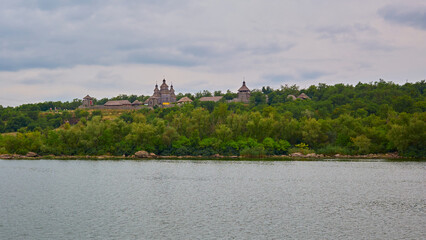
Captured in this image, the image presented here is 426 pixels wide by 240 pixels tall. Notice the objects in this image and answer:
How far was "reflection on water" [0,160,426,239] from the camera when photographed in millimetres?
26078

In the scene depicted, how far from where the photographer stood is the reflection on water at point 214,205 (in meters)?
26.1

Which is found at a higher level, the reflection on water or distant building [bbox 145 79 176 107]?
distant building [bbox 145 79 176 107]

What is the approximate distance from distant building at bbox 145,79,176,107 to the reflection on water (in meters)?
128

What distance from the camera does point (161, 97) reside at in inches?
7313

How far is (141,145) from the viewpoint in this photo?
293ft

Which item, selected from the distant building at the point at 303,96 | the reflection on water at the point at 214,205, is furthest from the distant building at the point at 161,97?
the reflection on water at the point at 214,205

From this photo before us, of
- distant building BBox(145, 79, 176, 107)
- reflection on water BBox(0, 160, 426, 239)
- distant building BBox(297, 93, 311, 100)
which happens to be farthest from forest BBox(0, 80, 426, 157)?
distant building BBox(145, 79, 176, 107)

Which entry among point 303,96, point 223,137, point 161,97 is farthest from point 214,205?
point 161,97

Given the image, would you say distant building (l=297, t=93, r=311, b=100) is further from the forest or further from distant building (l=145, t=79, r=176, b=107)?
the forest

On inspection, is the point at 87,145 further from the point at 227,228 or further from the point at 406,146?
the point at 227,228

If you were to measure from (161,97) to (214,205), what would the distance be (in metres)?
154

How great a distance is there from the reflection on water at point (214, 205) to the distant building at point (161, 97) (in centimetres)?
12805

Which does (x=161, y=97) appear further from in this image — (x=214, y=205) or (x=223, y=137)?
(x=214, y=205)

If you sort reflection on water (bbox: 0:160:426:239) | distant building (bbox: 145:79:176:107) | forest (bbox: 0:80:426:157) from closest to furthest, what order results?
reflection on water (bbox: 0:160:426:239) → forest (bbox: 0:80:426:157) → distant building (bbox: 145:79:176:107)
